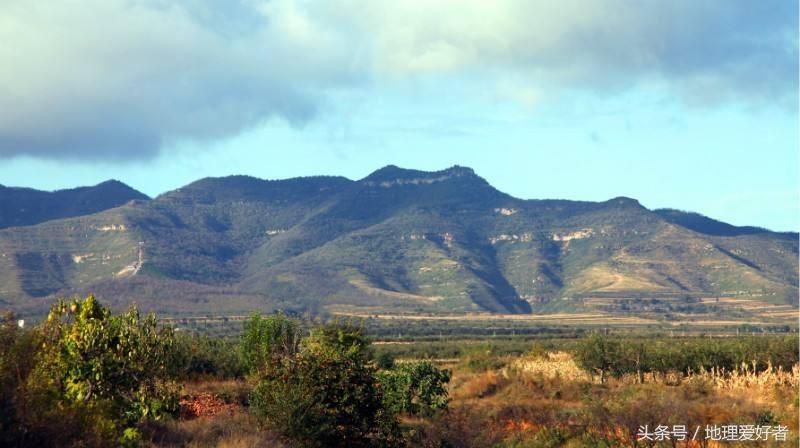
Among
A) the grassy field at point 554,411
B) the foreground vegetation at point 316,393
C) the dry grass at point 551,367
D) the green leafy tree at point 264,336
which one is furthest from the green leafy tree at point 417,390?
the dry grass at point 551,367

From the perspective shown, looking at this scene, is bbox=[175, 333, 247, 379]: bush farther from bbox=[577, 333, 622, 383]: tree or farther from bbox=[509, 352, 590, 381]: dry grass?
bbox=[577, 333, 622, 383]: tree

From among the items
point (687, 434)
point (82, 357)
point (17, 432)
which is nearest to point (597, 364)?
point (687, 434)

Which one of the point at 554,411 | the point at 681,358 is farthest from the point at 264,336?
the point at 681,358

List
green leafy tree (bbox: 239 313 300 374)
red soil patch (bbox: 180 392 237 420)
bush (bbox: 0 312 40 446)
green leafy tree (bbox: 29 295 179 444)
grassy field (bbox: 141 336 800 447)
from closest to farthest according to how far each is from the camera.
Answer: bush (bbox: 0 312 40 446)
green leafy tree (bbox: 29 295 179 444)
grassy field (bbox: 141 336 800 447)
red soil patch (bbox: 180 392 237 420)
green leafy tree (bbox: 239 313 300 374)

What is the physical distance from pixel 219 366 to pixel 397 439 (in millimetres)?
19988

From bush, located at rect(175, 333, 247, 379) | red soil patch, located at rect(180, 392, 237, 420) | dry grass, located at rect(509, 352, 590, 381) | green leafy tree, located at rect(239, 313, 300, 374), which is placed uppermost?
green leafy tree, located at rect(239, 313, 300, 374)

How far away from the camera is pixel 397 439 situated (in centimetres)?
2950

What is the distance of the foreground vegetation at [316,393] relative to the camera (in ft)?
67.7

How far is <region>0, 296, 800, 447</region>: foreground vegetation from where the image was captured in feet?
67.7

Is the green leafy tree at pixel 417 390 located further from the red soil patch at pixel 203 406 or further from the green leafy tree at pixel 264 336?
the red soil patch at pixel 203 406

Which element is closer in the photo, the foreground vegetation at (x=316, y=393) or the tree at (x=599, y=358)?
the foreground vegetation at (x=316, y=393)

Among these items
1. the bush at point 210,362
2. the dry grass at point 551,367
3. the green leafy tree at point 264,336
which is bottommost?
the dry grass at point 551,367

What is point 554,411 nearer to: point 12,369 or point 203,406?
point 203,406

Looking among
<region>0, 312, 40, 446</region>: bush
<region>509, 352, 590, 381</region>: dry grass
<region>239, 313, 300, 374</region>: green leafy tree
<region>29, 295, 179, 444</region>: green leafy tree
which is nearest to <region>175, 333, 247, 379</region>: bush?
<region>239, 313, 300, 374</region>: green leafy tree
